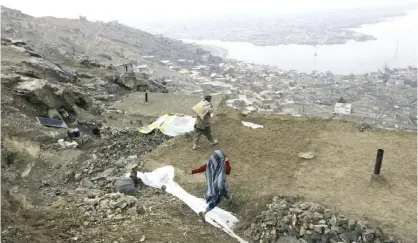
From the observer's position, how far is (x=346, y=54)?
214 ft

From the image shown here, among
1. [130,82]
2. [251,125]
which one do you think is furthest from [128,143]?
[130,82]

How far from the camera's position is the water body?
5547cm

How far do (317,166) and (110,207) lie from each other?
3917mm

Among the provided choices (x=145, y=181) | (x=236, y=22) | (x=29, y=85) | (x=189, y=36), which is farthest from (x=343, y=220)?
(x=236, y=22)

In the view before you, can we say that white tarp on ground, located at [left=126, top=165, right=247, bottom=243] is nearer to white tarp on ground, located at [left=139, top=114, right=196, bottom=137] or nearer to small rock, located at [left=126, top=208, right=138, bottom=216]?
small rock, located at [left=126, top=208, right=138, bottom=216]

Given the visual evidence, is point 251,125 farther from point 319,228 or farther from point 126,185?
point 319,228

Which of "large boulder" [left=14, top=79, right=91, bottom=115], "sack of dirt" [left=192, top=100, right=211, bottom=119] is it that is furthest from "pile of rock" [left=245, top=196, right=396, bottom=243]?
"large boulder" [left=14, top=79, right=91, bottom=115]

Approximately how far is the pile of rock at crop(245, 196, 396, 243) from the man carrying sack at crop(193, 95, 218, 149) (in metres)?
2.64

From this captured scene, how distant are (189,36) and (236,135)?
9176 cm

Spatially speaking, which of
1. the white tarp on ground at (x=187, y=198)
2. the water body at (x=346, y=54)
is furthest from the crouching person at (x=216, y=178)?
the water body at (x=346, y=54)

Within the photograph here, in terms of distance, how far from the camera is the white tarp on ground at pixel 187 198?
18.8 ft

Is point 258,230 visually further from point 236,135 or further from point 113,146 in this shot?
point 113,146

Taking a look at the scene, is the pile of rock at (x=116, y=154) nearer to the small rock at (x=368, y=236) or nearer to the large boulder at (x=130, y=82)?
the small rock at (x=368, y=236)

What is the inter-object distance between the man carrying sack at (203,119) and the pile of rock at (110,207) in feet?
7.61
